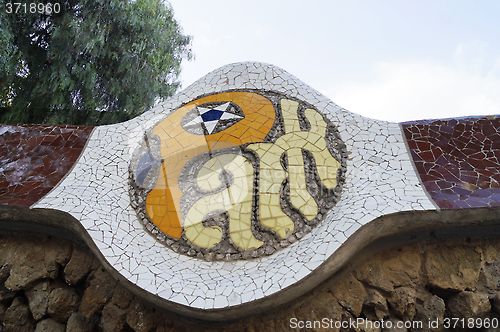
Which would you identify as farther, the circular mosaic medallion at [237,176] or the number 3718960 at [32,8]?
the number 3718960 at [32,8]

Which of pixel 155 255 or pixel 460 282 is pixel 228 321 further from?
pixel 460 282

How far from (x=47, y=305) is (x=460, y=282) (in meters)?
3.86

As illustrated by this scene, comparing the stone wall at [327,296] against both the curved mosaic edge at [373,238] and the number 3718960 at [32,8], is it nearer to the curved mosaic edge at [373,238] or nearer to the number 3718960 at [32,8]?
the curved mosaic edge at [373,238]

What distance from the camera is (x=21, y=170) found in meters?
4.21

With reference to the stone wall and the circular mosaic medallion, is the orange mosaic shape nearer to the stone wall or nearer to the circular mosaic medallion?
the circular mosaic medallion

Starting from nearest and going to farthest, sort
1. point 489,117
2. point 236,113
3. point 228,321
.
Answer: point 228,321 → point 489,117 → point 236,113

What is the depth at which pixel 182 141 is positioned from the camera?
14.4 ft

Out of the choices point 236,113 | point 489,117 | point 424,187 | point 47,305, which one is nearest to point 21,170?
point 47,305

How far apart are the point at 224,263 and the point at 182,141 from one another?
1.78 metres
